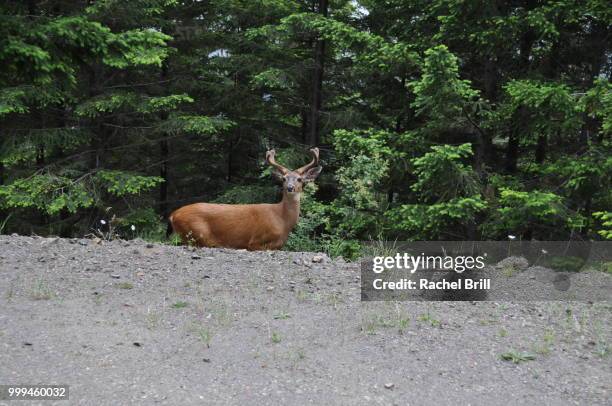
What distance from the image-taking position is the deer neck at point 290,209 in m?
8.71

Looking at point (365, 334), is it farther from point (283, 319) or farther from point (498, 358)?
point (498, 358)

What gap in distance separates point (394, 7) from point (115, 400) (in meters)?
10.8

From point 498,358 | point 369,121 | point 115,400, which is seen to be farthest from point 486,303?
point 369,121

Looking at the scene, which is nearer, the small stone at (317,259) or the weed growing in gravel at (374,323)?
the weed growing in gravel at (374,323)

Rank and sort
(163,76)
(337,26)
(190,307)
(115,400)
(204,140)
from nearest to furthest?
(115,400) → (190,307) → (337,26) → (163,76) → (204,140)

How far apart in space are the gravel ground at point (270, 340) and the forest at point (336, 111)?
2.16m

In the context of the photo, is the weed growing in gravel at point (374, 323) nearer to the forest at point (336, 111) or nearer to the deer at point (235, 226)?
the forest at point (336, 111)

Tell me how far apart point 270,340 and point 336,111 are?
9472 millimetres

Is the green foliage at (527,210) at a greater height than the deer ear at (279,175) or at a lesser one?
lesser

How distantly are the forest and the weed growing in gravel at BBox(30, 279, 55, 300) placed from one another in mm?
2035

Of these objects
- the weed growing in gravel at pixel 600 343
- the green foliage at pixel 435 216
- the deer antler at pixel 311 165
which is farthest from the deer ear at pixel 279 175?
the weed growing in gravel at pixel 600 343

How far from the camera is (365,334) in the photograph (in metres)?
4.53

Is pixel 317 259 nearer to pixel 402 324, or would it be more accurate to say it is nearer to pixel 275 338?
pixel 402 324

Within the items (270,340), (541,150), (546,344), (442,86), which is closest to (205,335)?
(270,340)
